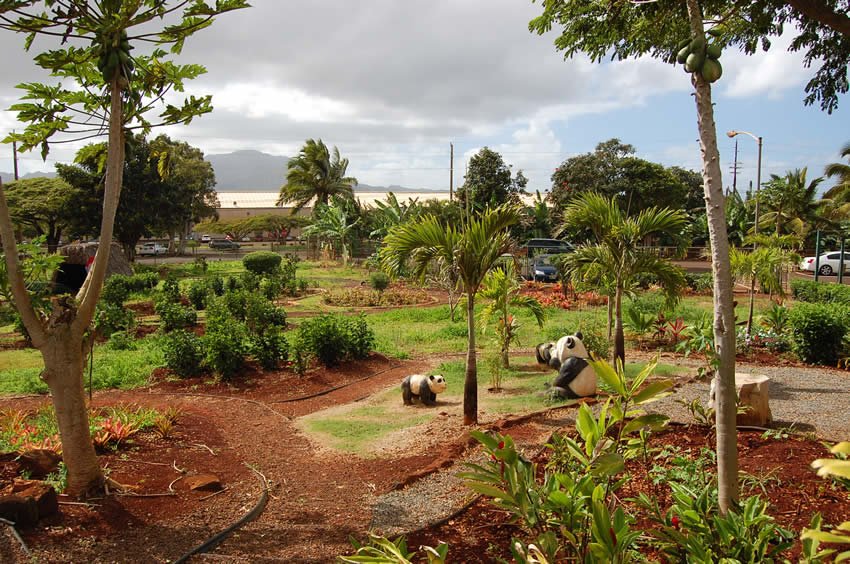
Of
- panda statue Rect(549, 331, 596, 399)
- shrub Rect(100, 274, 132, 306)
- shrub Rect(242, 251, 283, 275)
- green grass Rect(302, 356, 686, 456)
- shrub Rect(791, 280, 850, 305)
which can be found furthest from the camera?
shrub Rect(242, 251, 283, 275)

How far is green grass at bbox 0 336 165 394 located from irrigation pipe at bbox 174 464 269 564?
5.47 meters

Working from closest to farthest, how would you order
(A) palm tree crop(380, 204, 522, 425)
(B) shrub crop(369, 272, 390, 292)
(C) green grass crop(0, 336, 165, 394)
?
(A) palm tree crop(380, 204, 522, 425), (C) green grass crop(0, 336, 165, 394), (B) shrub crop(369, 272, 390, 292)

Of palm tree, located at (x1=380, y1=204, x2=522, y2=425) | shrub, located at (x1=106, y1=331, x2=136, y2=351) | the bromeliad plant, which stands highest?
palm tree, located at (x1=380, y1=204, x2=522, y2=425)

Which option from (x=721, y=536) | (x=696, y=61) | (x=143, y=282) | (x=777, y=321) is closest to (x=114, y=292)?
(x=143, y=282)

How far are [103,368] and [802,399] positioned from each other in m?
11.0

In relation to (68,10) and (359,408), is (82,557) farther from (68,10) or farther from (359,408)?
(359,408)

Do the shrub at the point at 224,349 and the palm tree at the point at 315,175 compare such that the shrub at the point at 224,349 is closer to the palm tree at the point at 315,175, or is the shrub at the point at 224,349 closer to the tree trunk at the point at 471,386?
the tree trunk at the point at 471,386

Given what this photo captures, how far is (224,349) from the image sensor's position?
10547mm

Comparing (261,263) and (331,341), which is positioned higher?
(261,263)

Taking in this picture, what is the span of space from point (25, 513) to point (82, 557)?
0.62 m

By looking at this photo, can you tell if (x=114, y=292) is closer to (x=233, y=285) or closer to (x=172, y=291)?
(x=172, y=291)

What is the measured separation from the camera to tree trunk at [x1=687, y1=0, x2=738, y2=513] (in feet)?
11.0

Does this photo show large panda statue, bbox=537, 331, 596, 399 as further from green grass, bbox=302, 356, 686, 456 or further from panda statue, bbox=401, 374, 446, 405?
panda statue, bbox=401, 374, 446, 405

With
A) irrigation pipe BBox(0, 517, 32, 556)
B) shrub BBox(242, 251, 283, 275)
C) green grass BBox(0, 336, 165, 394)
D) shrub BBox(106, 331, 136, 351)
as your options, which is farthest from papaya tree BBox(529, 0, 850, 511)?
shrub BBox(242, 251, 283, 275)
